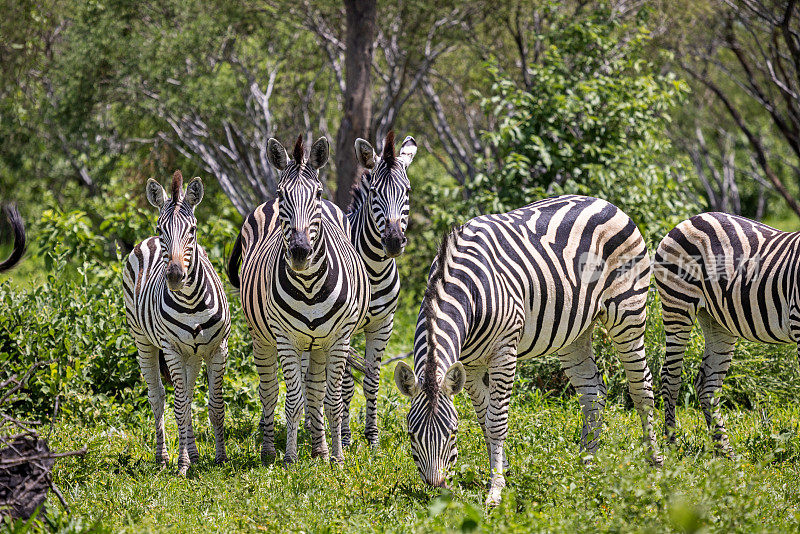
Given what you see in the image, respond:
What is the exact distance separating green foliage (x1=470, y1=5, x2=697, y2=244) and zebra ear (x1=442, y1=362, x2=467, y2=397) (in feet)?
18.0

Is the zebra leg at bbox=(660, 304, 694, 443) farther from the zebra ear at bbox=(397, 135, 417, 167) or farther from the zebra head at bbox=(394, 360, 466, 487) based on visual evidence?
the zebra head at bbox=(394, 360, 466, 487)

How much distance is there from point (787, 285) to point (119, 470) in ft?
18.3

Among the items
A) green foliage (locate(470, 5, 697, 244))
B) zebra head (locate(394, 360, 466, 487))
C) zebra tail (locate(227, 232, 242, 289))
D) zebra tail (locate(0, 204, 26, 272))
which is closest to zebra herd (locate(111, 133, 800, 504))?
zebra head (locate(394, 360, 466, 487))

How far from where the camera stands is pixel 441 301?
5055 millimetres

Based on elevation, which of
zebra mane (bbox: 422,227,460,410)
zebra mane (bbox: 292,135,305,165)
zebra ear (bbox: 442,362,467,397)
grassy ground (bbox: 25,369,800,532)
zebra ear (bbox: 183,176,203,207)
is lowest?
grassy ground (bbox: 25,369,800,532)

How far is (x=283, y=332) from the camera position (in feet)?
19.2

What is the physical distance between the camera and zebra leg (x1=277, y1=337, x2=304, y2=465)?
586 cm

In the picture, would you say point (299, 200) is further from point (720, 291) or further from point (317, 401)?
point (720, 291)

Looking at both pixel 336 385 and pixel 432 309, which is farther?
pixel 336 385

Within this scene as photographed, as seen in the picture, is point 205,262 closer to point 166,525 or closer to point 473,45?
point 166,525

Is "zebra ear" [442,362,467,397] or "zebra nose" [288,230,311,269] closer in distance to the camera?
"zebra ear" [442,362,467,397]

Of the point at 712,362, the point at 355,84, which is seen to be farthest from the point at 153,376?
the point at 355,84

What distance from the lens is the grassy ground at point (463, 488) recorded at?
170 inches

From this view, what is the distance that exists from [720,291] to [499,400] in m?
2.52
